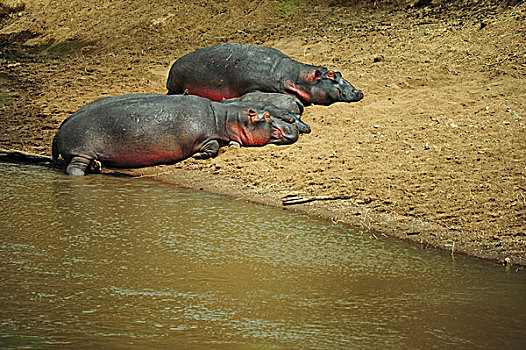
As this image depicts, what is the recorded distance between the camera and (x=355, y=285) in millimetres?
3803

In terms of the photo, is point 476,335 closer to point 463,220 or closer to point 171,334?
point 171,334

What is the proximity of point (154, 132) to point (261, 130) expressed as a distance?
1.36m

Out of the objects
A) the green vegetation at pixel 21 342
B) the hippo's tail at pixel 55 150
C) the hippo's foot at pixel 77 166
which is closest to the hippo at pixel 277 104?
the hippo's foot at pixel 77 166

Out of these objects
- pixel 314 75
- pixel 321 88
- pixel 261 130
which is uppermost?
pixel 314 75

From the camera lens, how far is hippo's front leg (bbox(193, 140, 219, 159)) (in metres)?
7.46

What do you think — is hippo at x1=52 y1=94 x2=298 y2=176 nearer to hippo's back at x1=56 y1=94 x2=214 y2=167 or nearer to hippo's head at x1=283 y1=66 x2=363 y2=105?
hippo's back at x1=56 y1=94 x2=214 y2=167

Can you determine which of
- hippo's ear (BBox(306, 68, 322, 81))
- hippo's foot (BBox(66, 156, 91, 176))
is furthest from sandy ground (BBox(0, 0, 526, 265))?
hippo's foot (BBox(66, 156, 91, 176))

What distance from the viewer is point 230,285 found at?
12.2 feet

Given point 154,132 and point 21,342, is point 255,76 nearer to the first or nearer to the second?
point 154,132

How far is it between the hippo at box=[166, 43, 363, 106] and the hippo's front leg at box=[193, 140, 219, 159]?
80.0 inches

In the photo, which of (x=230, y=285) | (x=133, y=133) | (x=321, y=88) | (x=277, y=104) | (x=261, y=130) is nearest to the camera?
(x=230, y=285)

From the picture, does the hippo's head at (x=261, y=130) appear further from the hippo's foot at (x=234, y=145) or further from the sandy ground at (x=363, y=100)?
the sandy ground at (x=363, y=100)

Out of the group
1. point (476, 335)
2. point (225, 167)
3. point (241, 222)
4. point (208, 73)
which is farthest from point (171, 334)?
point (208, 73)

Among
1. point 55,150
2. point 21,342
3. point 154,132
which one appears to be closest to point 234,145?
point 154,132
